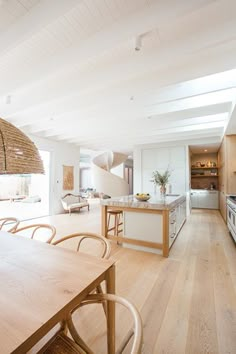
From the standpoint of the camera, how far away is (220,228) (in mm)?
4484

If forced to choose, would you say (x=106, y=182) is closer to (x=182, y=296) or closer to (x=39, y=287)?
(x=182, y=296)

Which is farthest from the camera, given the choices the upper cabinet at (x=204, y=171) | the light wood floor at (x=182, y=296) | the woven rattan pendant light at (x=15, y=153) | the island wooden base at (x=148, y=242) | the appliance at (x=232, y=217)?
the upper cabinet at (x=204, y=171)

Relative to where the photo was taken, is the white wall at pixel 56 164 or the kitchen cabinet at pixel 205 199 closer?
the white wall at pixel 56 164

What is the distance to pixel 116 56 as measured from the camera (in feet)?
7.04

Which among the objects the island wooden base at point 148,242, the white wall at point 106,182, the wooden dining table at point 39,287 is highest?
the white wall at point 106,182

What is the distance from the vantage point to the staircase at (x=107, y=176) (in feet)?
28.6

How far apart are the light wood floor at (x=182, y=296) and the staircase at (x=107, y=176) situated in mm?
5719

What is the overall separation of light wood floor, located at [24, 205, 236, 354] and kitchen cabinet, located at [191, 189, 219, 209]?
14.1 ft

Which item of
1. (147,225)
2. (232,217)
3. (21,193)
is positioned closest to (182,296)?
(147,225)

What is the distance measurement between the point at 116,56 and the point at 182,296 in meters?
2.94

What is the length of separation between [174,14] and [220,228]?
465 cm

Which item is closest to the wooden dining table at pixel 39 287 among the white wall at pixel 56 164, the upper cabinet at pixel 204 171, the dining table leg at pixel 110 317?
the dining table leg at pixel 110 317

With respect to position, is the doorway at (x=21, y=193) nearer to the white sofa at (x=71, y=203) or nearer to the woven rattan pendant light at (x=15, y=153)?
the white sofa at (x=71, y=203)

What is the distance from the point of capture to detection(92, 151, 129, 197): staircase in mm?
8719
